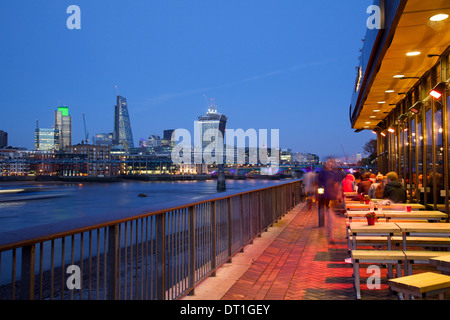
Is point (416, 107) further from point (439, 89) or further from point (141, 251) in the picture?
point (141, 251)

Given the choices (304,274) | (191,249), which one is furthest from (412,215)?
(191,249)

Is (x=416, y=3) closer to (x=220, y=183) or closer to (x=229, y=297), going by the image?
(x=229, y=297)

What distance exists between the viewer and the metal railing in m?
2.60

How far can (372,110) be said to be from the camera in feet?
53.9

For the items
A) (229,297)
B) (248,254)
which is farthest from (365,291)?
(248,254)

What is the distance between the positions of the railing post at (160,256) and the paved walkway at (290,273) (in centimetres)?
85

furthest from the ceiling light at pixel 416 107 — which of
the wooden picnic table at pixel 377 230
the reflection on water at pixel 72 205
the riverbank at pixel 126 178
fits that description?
the riverbank at pixel 126 178

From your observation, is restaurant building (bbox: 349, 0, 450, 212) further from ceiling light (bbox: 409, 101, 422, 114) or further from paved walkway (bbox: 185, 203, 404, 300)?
paved walkway (bbox: 185, 203, 404, 300)

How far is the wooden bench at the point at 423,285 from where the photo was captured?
11.0 feet

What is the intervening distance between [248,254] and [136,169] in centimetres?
19136

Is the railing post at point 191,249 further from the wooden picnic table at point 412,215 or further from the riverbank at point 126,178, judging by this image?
the riverbank at point 126,178

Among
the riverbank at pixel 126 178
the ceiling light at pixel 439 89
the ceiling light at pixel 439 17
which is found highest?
the ceiling light at pixel 439 17

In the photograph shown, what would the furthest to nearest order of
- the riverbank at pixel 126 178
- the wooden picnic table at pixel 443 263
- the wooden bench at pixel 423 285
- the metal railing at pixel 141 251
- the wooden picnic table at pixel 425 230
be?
the riverbank at pixel 126 178 → the wooden picnic table at pixel 425 230 → the wooden picnic table at pixel 443 263 → the wooden bench at pixel 423 285 → the metal railing at pixel 141 251

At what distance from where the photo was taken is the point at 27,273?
7.93 ft
